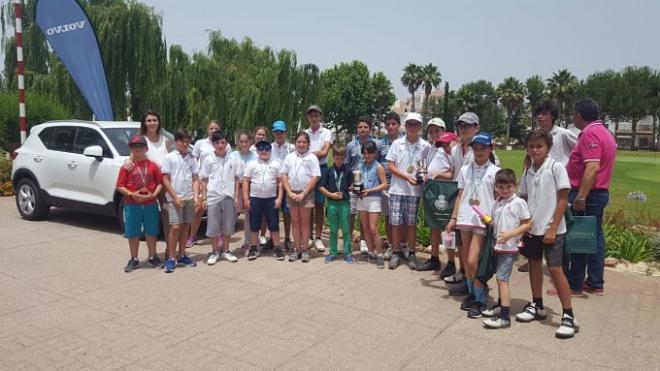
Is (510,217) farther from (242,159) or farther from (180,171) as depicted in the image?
(180,171)

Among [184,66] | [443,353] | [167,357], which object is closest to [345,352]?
[443,353]

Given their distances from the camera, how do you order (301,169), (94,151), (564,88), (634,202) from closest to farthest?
(301,169), (94,151), (634,202), (564,88)

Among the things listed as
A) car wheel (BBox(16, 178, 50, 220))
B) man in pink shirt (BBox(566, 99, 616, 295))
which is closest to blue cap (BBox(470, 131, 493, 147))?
man in pink shirt (BBox(566, 99, 616, 295))

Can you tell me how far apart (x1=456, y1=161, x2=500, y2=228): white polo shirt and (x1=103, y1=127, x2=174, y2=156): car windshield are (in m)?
4.63

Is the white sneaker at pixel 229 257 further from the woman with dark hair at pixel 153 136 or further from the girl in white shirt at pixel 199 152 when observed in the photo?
the woman with dark hair at pixel 153 136

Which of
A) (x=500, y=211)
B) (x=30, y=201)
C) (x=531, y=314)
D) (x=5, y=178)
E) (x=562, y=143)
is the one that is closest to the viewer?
(x=500, y=211)

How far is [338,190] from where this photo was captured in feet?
20.5

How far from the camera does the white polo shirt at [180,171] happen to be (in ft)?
19.0

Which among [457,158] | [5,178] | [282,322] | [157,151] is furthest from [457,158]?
[5,178]

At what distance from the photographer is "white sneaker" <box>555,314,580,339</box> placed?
13.2 feet

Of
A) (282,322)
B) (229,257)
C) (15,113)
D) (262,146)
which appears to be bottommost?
(282,322)

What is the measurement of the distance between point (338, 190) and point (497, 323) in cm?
264

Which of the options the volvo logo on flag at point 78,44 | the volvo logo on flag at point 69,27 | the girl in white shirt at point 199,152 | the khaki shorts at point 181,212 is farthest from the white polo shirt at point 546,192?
the volvo logo on flag at point 69,27

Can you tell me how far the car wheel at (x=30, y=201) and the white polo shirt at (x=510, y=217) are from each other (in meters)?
7.27
